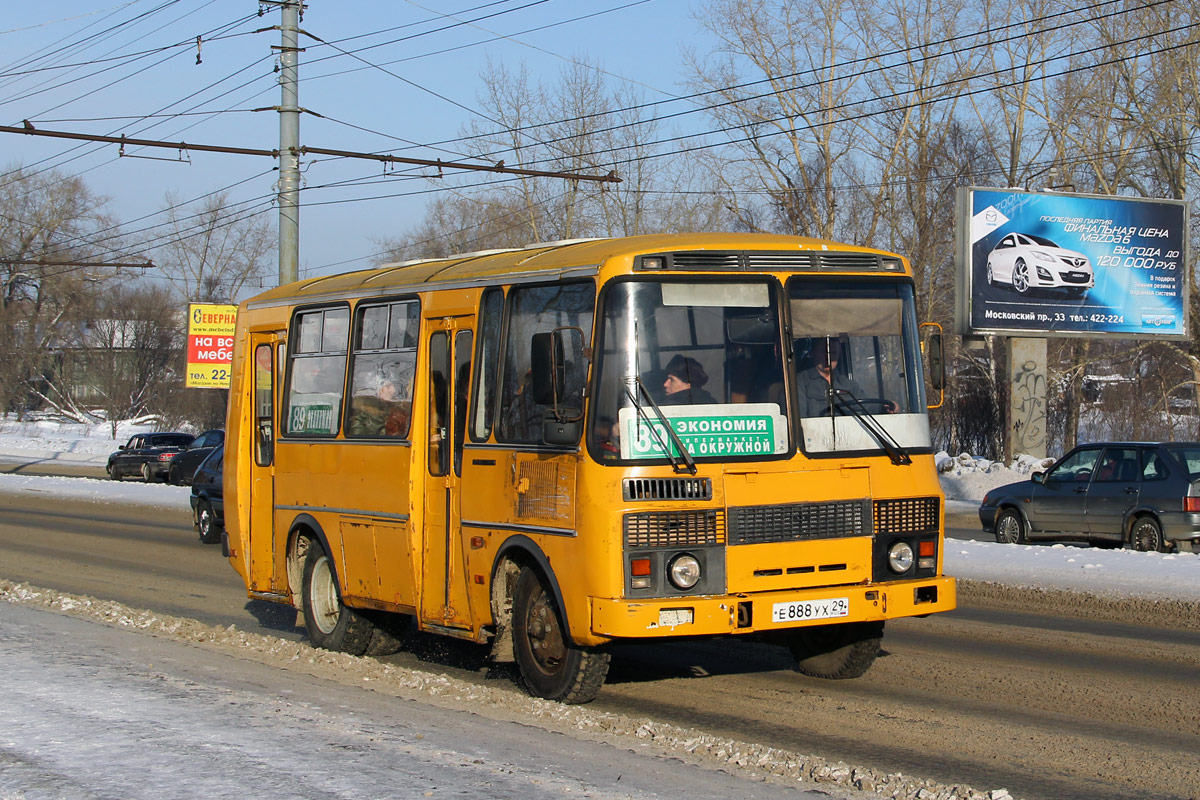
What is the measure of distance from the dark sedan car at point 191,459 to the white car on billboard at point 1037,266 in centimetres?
2018

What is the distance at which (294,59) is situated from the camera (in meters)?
23.6

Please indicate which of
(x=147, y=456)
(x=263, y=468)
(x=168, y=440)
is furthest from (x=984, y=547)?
(x=168, y=440)

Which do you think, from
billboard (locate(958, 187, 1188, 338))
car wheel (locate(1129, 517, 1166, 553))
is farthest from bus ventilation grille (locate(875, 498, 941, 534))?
billboard (locate(958, 187, 1188, 338))

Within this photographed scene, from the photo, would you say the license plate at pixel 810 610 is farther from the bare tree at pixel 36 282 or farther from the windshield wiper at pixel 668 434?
the bare tree at pixel 36 282

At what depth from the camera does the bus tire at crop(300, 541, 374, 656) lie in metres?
10.9

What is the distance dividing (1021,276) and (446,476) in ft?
87.6

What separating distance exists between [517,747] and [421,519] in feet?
10.8

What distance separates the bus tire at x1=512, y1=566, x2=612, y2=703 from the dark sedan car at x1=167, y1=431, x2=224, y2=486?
29100mm

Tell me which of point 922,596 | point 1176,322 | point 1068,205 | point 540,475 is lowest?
point 922,596

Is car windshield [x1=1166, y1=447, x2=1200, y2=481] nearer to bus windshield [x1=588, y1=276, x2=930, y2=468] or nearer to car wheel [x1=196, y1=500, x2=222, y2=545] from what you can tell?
bus windshield [x1=588, y1=276, x2=930, y2=468]

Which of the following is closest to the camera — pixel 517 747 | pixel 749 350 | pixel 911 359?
pixel 517 747

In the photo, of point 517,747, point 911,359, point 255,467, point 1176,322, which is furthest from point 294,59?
point 1176,322

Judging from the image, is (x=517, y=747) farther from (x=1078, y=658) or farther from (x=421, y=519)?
(x=1078, y=658)

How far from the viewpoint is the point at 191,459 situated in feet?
125
